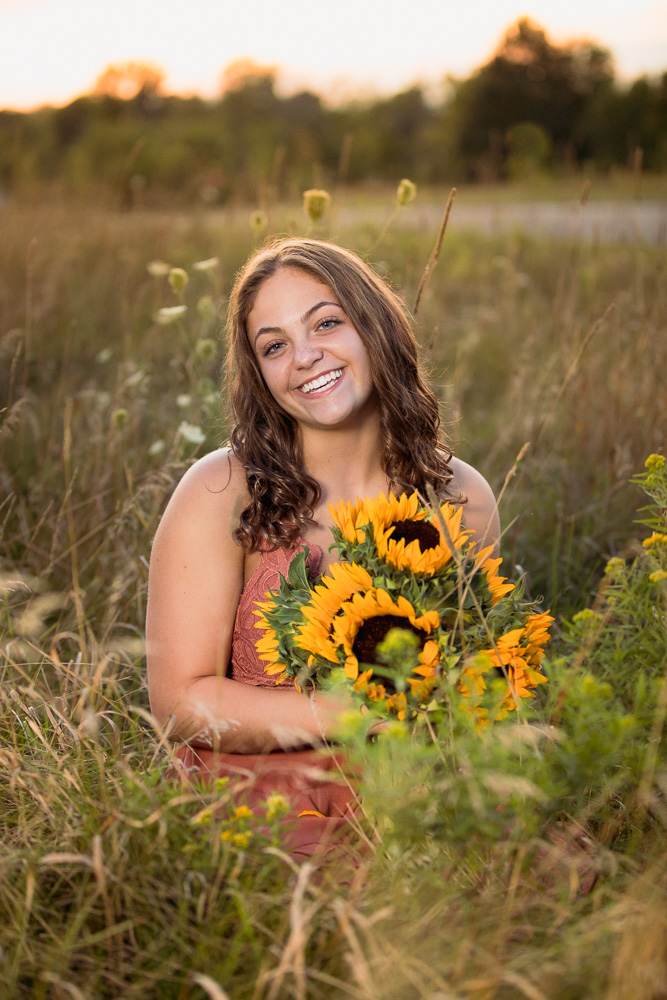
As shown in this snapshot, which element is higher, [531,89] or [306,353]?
[531,89]

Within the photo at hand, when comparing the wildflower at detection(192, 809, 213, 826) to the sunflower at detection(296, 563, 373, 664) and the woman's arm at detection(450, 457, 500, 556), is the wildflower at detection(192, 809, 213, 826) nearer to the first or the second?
the sunflower at detection(296, 563, 373, 664)

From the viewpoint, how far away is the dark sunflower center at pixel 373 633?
1508mm

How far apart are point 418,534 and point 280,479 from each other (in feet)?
2.31

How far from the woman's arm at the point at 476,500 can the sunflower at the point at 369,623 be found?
0.96 metres

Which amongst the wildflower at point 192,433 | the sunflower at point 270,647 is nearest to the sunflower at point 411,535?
the sunflower at point 270,647

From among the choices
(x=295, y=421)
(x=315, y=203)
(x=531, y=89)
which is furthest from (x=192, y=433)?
(x=531, y=89)

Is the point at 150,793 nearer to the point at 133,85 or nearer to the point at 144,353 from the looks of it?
the point at 144,353

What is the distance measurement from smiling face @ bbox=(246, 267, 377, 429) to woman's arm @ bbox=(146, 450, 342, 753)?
0.95ft

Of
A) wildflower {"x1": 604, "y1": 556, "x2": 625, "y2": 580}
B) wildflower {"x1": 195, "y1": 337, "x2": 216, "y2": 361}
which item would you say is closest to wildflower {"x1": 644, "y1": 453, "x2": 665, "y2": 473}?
wildflower {"x1": 604, "y1": 556, "x2": 625, "y2": 580}

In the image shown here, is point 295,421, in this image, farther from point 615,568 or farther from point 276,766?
point 615,568

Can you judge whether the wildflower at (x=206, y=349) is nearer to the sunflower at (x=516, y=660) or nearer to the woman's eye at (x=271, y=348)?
the woman's eye at (x=271, y=348)

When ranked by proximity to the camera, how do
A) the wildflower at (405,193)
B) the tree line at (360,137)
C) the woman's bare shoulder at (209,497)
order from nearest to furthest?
the woman's bare shoulder at (209,497) → the wildflower at (405,193) → the tree line at (360,137)

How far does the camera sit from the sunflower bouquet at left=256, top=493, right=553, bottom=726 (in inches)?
56.5

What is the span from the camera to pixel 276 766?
203 centimetres
